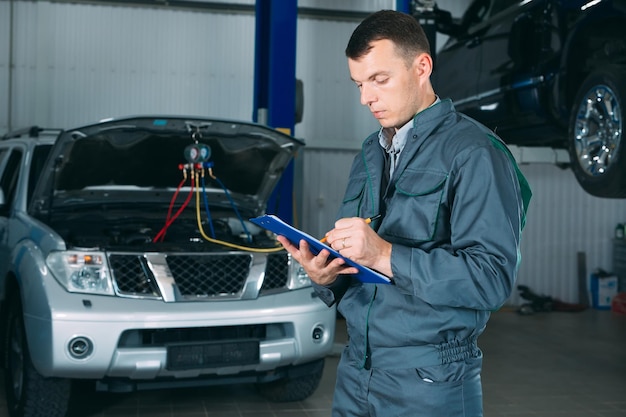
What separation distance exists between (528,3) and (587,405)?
9.09 ft

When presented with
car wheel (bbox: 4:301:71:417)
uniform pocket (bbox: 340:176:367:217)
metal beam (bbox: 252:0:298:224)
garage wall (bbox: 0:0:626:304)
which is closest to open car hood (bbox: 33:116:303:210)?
car wheel (bbox: 4:301:71:417)

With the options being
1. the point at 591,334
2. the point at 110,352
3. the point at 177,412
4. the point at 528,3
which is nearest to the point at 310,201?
the point at 591,334

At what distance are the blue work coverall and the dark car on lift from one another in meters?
3.35

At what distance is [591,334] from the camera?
813 cm

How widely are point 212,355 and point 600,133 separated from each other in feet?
9.13

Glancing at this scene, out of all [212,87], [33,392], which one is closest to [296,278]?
[33,392]

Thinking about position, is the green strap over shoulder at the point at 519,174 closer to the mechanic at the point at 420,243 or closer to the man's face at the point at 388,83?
the mechanic at the point at 420,243

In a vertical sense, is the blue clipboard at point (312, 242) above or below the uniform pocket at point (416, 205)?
below

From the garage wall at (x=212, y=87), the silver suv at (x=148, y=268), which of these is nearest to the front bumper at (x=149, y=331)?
the silver suv at (x=148, y=268)

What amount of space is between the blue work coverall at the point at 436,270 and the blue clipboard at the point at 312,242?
0.05 meters

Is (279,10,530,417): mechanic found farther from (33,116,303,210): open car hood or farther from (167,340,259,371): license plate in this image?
(33,116,303,210): open car hood

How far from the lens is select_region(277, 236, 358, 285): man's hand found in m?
1.75

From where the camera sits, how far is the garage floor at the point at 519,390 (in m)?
4.73

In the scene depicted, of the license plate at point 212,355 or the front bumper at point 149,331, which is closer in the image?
the front bumper at point 149,331
